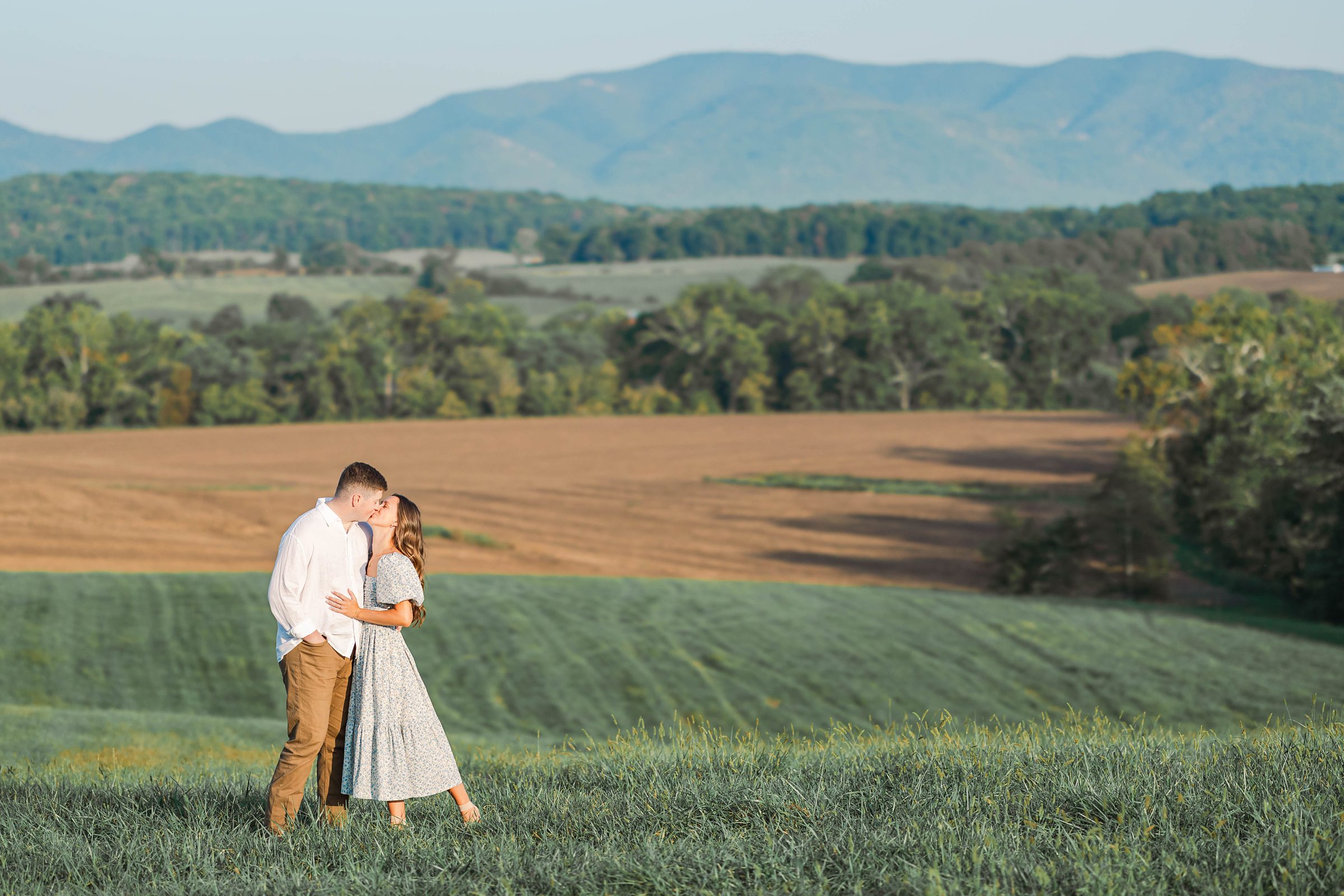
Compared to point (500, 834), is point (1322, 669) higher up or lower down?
lower down

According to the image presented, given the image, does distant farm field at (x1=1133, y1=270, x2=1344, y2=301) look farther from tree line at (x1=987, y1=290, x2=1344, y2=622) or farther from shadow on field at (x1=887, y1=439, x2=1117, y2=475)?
tree line at (x1=987, y1=290, x2=1344, y2=622)

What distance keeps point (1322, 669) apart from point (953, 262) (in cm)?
9023

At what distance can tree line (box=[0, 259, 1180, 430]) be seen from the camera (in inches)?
2630

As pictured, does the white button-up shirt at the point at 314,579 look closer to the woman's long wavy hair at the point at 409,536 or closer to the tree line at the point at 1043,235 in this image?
the woman's long wavy hair at the point at 409,536

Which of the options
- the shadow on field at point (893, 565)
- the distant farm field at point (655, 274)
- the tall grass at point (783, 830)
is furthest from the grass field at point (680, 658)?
the distant farm field at point (655, 274)

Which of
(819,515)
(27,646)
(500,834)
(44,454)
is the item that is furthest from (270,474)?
(500,834)

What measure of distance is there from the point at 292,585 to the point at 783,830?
2.41m

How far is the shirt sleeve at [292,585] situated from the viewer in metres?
5.45

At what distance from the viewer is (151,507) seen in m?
36.8

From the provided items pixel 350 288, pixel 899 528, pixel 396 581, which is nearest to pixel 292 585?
pixel 396 581

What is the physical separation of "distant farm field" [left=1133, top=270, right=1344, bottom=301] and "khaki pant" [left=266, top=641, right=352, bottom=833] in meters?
92.3

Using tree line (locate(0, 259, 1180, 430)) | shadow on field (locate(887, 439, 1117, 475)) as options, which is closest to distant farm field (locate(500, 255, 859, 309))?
tree line (locate(0, 259, 1180, 430))

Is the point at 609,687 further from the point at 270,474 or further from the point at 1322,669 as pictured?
the point at 270,474

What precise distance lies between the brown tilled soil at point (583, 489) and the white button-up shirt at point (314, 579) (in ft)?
83.5
